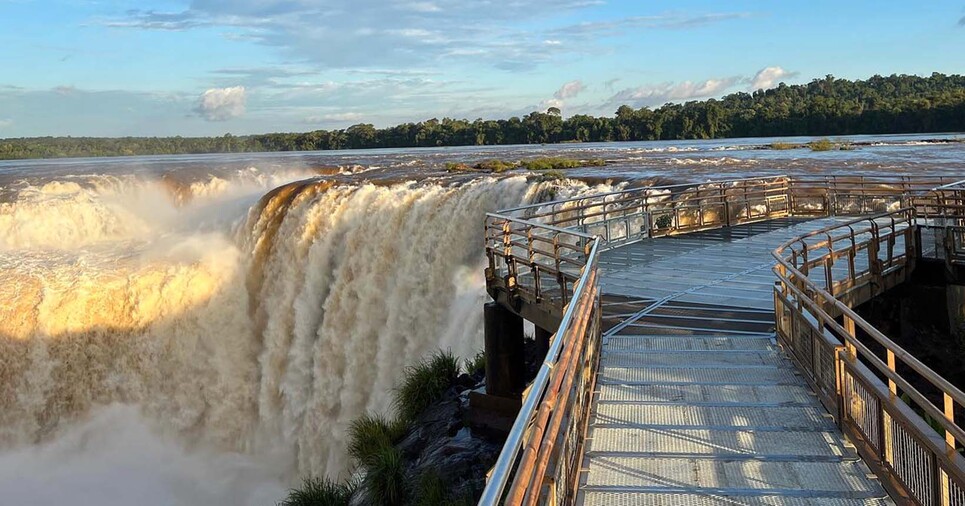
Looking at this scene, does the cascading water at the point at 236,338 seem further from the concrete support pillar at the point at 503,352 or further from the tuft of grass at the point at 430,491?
the tuft of grass at the point at 430,491

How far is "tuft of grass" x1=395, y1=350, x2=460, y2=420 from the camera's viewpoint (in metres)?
15.0

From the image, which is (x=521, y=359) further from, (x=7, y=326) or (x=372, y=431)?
(x=7, y=326)

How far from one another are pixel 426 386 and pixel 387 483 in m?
3.49

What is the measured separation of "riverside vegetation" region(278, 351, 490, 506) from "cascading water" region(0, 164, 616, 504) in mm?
3558

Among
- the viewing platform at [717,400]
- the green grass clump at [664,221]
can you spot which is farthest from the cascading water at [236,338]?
the viewing platform at [717,400]

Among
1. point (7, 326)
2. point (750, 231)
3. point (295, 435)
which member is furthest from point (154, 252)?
point (750, 231)

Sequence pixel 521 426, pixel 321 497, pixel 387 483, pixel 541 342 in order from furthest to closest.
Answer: pixel 541 342
pixel 321 497
pixel 387 483
pixel 521 426

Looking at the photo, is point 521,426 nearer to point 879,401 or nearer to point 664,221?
point 879,401

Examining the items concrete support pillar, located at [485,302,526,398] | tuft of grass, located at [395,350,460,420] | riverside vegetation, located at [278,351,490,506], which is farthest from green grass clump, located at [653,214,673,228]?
concrete support pillar, located at [485,302,526,398]

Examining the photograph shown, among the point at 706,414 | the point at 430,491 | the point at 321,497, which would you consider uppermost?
the point at 706,414

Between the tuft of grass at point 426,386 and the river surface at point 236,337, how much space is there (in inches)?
116

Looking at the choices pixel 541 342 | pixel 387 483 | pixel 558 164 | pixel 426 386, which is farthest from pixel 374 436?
pixel 558 164

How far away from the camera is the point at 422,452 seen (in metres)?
12.8

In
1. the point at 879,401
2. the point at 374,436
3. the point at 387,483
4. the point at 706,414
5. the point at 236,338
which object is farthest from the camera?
the point at 236,338
